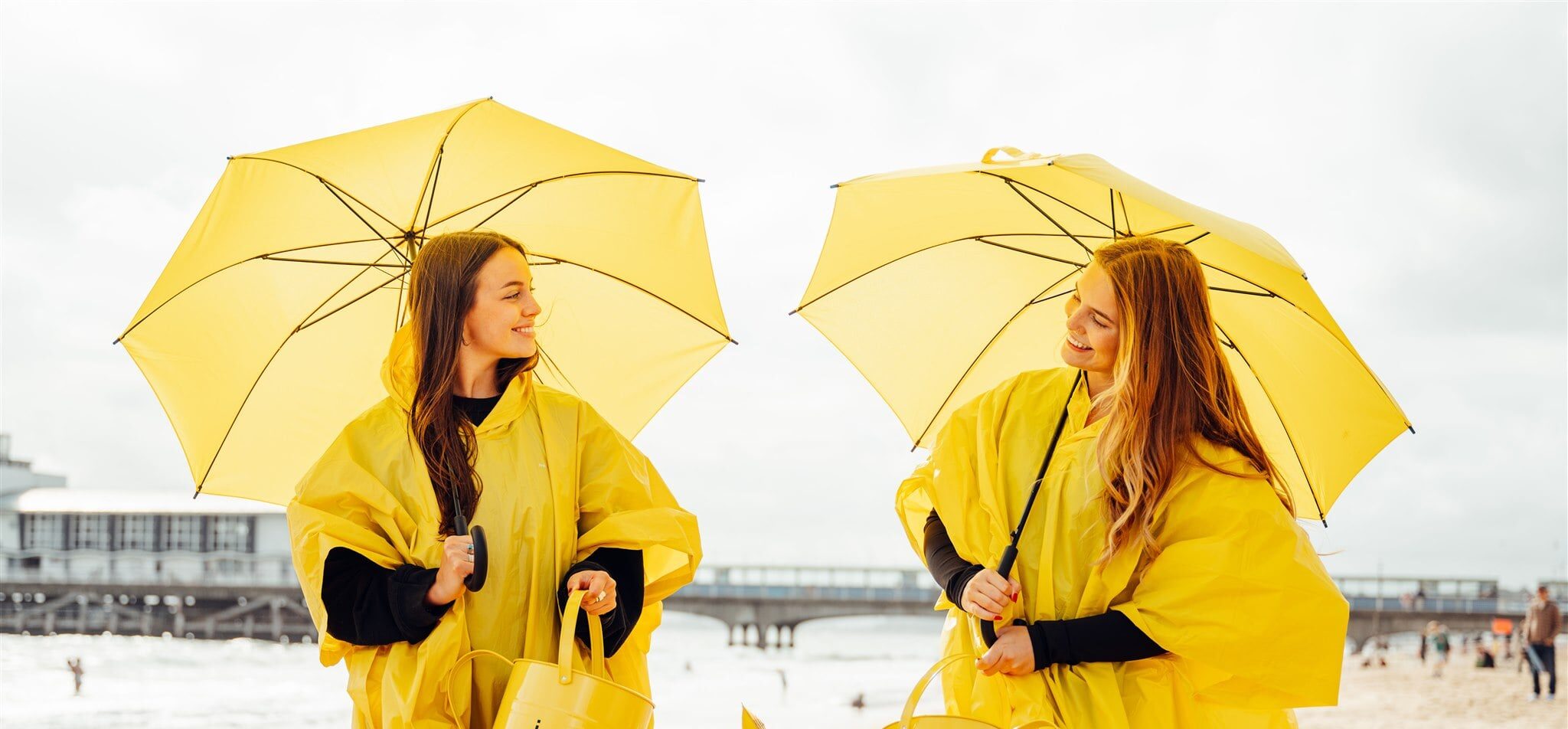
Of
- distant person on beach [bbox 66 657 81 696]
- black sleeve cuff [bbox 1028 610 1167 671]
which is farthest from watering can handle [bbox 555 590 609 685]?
distant person on beach [bbox 66 657 81 696]

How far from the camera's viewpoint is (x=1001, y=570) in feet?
10.5

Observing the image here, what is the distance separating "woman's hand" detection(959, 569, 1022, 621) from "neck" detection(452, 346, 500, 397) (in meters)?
1.40

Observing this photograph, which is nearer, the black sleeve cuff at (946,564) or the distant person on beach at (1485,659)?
the black sleeve cuff at (946,564)

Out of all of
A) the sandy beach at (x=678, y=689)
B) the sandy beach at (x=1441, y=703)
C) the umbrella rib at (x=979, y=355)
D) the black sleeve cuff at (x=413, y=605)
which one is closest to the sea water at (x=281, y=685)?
the sandy beach at (x=678, y=689)

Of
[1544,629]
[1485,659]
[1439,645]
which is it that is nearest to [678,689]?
[1485,659]

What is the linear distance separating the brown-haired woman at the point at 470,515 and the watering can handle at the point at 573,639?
48 millimetres

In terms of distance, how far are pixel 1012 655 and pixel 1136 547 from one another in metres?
0.42

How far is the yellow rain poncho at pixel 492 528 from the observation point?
128 inches

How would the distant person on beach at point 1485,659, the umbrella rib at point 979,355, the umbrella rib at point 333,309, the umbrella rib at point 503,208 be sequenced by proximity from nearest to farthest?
the umbrella rib at point 503,208, the umbrella rib at point 333,309, the umbrella rib at point 979,355, the distant person on beach at point 1485,659

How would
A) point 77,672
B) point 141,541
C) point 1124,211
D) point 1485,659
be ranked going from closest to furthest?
point 1124,211 → point 1485,659 → point 77,672 → point 141,541

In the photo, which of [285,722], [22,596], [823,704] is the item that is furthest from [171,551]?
[823,704]

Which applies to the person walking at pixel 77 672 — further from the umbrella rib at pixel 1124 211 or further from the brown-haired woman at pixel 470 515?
the umbrella rib at pixel 1124 211

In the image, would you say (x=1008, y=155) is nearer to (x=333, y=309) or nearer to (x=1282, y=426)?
(x=1282, y=426)

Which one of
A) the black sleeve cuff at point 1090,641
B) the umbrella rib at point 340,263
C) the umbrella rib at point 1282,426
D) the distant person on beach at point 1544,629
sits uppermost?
the umbrella rib at point 340,263
